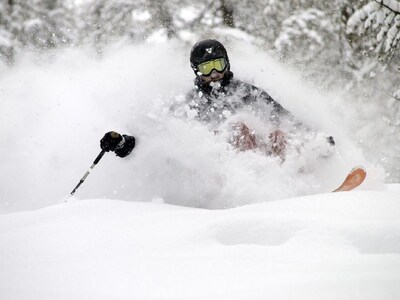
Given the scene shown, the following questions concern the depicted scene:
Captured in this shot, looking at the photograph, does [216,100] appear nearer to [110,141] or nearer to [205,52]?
[205,52]

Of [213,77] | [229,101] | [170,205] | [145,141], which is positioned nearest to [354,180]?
[170,205]

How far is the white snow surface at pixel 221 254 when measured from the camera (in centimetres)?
138

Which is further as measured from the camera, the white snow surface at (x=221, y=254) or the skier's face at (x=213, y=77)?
the skier's face at (x=213, y=77)

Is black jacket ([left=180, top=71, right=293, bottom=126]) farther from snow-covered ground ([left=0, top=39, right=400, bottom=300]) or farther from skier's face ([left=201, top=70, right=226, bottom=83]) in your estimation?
snow-covered ground ([left=0, top=39, right=400, bottom=300])

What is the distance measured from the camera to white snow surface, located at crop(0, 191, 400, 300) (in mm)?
1378

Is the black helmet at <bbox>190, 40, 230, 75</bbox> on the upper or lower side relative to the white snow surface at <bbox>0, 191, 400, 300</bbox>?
upper

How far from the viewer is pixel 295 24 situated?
1030cm

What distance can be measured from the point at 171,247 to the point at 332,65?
9332 millimetres

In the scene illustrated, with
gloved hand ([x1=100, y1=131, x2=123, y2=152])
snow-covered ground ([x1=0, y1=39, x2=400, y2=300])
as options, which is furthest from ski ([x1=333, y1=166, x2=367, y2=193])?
gloved hand ([x1=100, y1=131, x2=123, y2=152])

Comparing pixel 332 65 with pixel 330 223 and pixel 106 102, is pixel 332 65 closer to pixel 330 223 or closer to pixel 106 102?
pixel 106 102

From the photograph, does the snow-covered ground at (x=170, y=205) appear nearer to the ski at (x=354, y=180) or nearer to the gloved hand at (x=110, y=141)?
the ski at (x=354, y=180)

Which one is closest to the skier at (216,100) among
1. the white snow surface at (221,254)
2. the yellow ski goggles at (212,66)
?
the yellow ski goggles at (212,66)

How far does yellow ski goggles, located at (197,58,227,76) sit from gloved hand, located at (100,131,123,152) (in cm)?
126

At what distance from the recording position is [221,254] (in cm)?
172
